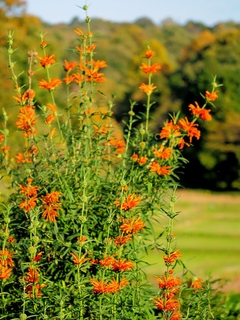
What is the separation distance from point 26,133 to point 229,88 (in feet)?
122

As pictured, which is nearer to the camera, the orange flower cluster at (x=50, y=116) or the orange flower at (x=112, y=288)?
the orange flower at (x=112, y=288)

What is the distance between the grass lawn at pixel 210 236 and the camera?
14.5m

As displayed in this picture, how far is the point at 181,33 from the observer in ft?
306

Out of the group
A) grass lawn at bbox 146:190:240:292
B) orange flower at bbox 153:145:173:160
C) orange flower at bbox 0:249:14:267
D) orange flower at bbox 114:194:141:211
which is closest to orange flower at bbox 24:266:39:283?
orange flower at bbox 0:249:14:267

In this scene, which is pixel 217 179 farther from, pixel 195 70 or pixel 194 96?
pixel 195 70

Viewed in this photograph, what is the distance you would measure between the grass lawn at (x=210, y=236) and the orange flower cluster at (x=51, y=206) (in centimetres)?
517

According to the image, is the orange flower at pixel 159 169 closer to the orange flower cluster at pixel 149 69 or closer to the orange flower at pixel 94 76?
the orange flower cluster at pixel 149 69

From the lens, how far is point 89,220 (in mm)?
3422

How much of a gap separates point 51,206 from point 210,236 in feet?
57.6

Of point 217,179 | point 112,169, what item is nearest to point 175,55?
point 217,179

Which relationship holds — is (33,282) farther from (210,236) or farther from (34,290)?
(210,236)

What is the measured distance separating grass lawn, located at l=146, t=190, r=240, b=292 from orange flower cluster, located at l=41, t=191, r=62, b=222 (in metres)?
5.17

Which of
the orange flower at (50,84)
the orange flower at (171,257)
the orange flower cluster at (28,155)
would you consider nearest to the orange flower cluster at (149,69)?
the orange flower at (50,84)

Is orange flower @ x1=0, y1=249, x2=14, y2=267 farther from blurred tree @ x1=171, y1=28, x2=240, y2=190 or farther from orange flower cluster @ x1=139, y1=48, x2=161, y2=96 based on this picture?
blurred tree @ x1=171, y1=28, x2=240, y2=190
